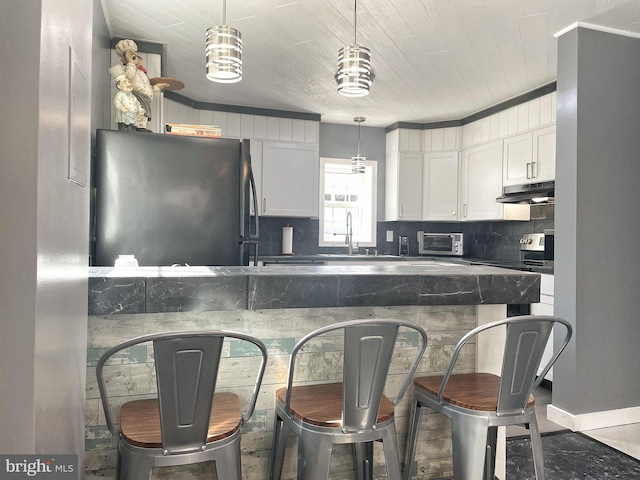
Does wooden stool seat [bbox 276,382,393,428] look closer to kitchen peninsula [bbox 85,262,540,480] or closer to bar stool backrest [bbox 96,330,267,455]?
kitchen peninsula [bbox 85,262,540,480]

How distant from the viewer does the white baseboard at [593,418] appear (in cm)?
292

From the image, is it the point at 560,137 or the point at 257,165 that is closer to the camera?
the point at 560,137

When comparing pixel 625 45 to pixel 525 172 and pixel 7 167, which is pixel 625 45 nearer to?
pixel 525 172

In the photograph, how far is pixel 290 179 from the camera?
5.00 m

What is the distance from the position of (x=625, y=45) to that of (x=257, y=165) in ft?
10.5

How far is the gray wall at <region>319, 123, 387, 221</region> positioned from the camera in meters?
5.54

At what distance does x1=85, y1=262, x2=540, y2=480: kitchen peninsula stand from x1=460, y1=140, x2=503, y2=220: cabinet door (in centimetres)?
293

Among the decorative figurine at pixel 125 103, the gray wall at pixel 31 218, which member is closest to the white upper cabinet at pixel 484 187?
the decorative figurine at pixel 125 103

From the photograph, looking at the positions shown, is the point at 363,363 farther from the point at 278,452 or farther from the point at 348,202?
the point at 348,202

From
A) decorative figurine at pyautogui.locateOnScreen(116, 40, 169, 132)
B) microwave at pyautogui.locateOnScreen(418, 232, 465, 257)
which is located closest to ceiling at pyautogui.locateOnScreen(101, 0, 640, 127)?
decorative figurine at pyautogui.locateOnScreen(116, 40, 169, 132)

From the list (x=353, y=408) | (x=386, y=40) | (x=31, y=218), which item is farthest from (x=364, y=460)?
(x=386, y=40)

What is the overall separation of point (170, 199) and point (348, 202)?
3.23m

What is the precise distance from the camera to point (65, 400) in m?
1.14

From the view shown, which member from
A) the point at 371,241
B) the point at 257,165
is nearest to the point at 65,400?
the point at 257,165
